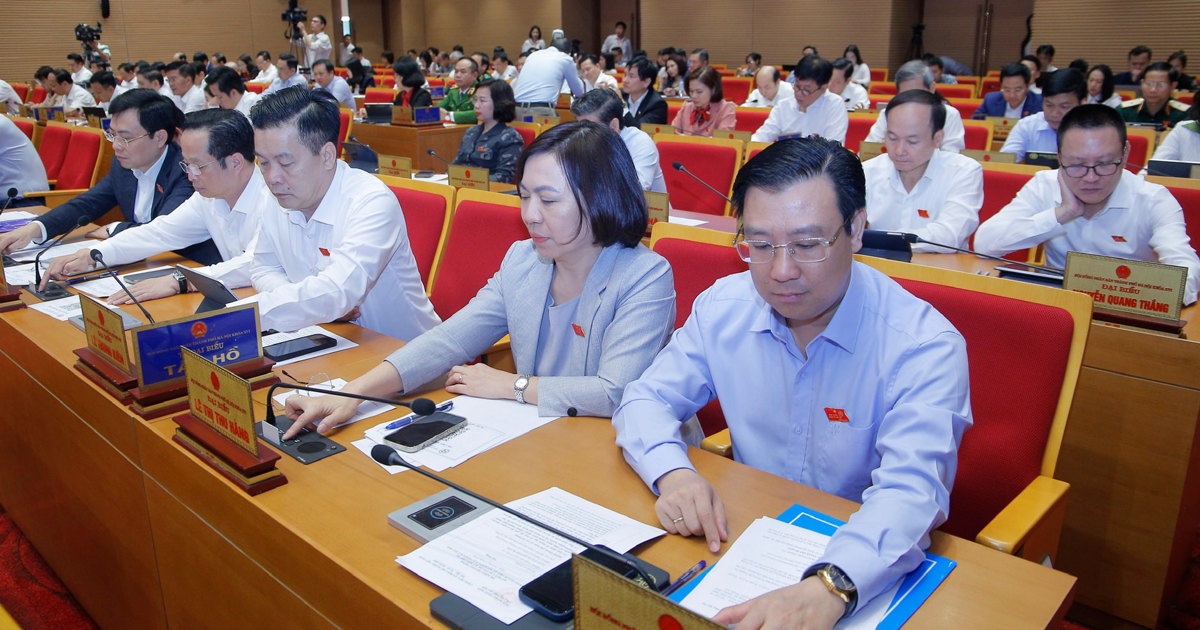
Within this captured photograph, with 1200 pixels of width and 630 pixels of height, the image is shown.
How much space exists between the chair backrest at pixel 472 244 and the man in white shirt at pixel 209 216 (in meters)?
0.53

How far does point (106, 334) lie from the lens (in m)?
1.69

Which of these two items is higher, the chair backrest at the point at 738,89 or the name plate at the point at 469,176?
the chair backrest at the point at 738,89

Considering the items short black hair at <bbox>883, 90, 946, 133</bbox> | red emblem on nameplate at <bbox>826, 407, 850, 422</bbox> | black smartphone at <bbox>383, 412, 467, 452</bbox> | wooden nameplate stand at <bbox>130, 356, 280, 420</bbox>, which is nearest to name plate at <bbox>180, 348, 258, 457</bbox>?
wooden nameplate stand at <bbox>130, 356, 280, 420</bbox>

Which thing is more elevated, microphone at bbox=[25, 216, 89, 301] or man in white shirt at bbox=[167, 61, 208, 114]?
man in white shirt at bbox=[167, 61, 208, 114]

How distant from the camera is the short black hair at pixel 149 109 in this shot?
3.01m

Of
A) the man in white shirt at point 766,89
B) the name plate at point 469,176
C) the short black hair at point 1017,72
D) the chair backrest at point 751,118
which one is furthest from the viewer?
the man in white shirt at point 766,89

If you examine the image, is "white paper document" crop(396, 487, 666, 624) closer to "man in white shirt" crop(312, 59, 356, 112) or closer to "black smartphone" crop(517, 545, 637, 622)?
"black smartphone" crop(517, 545, 637, 622)

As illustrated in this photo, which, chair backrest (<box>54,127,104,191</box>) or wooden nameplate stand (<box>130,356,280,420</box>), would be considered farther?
chair backrest (<box>54,127,104,191</box>)

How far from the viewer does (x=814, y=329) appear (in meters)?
1.32

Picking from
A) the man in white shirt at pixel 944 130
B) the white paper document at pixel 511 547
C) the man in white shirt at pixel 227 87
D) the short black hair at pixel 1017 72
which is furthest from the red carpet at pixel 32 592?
the short black hair at pixel 1017 72

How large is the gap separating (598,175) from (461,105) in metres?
6.07

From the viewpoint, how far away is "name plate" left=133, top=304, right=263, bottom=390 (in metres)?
1.54

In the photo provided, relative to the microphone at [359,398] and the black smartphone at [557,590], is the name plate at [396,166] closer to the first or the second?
the microphone at [359,398]

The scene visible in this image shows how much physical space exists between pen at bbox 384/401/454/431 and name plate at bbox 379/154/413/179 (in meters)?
2.41
